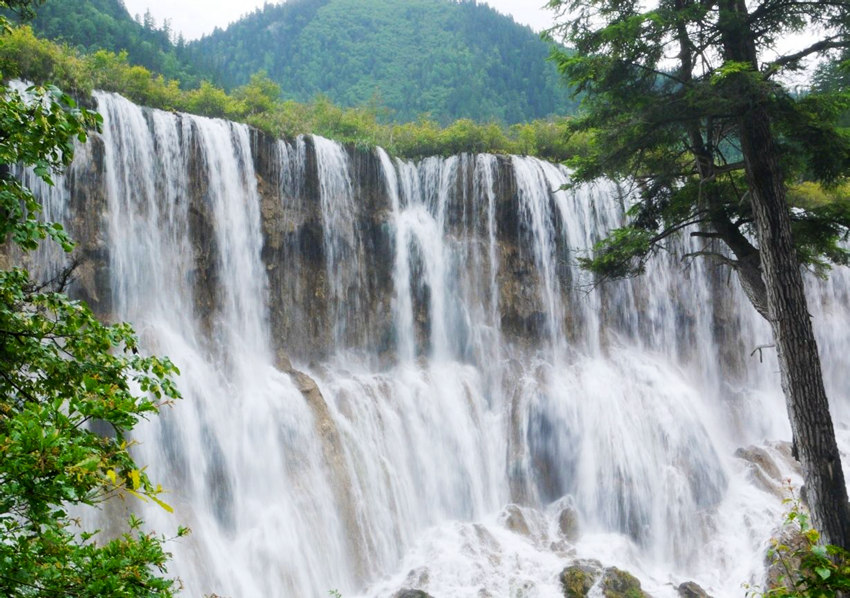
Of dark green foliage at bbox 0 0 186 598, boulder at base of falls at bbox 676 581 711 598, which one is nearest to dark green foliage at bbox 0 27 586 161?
dark green foliage at bbox 0 0 186 598

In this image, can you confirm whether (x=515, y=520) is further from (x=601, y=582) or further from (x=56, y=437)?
(x=56, y=437)

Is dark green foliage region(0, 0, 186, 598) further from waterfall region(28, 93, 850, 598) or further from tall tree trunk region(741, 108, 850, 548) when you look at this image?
waterfall region(28, 93, 850, 598)

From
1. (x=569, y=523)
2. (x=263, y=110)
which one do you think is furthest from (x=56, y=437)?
(x=263, y=110)

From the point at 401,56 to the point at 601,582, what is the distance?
7613 cm

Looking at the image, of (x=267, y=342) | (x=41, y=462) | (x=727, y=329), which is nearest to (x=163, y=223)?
(x=267, y=342)

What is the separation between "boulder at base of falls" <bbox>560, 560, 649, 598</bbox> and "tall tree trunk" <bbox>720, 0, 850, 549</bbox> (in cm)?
612

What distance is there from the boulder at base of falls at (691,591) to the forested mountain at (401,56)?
51.8 meters

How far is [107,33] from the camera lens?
4050cm

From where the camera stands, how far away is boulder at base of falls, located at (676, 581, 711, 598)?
41.3ft

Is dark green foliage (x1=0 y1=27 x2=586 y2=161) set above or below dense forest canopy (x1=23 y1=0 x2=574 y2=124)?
below

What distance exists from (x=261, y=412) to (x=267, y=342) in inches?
96.5

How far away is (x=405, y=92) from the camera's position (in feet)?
234

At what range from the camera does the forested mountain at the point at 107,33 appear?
37.8 metres

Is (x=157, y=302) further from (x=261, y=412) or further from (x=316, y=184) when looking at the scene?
(x=316, y=184)
